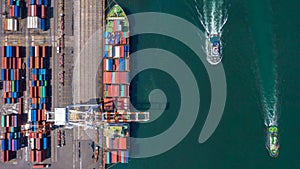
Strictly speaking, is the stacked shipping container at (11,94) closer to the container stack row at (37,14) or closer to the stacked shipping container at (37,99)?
the stacked shipping container at (37,99)

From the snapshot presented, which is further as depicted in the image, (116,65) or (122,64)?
(116,65)

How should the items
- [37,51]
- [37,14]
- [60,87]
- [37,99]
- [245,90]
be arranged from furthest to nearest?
[60,87] → [245,90] → [37,99] → [37,51] → [37,14]

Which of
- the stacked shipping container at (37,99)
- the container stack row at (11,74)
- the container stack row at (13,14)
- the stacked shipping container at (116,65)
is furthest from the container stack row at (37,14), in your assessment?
the stacked shipping container at (116,65)

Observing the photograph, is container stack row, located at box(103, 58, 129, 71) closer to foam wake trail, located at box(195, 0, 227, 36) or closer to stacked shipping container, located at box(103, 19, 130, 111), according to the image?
stacked shipping container, located at box(103, 19, 130, 111)

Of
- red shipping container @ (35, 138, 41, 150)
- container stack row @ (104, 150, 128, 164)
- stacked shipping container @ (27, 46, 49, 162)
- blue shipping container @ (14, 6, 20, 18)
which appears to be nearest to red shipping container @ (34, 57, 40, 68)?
stacked shipping container @ (27, 46, 49, 162)

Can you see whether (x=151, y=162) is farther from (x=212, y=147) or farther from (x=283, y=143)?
(x=283, y=143)

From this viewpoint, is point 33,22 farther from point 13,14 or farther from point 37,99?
point 37,99

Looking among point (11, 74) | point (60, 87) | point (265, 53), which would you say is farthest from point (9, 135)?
point (265, 53)
